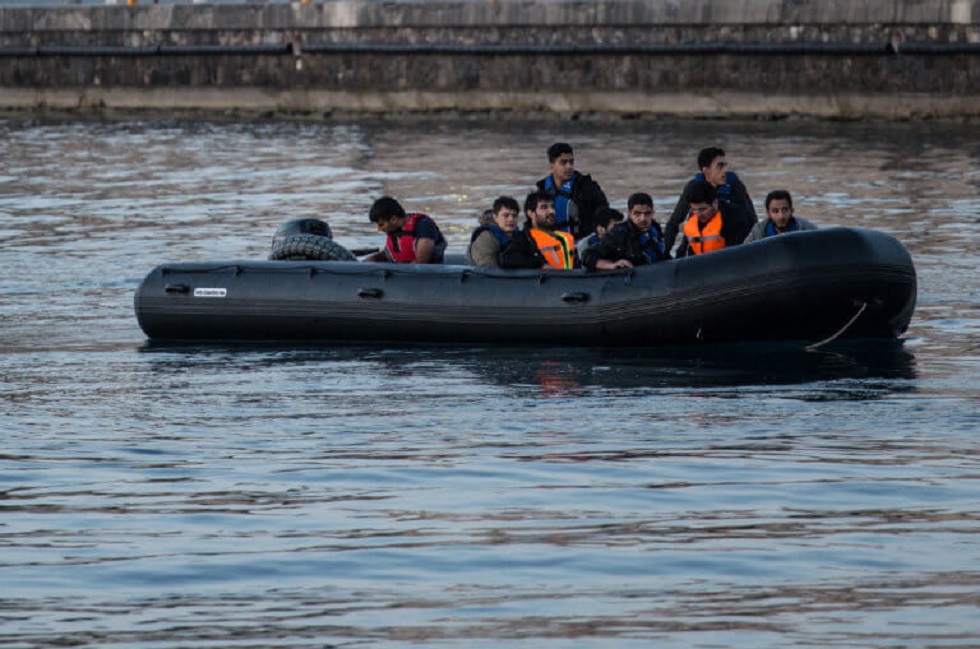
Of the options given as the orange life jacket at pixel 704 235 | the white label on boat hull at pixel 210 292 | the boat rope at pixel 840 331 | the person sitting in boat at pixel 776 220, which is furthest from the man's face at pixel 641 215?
the white label on boat hull at pixel 210 292

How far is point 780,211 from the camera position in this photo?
45.4 feet

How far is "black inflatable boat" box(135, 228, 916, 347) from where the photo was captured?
1314 cm

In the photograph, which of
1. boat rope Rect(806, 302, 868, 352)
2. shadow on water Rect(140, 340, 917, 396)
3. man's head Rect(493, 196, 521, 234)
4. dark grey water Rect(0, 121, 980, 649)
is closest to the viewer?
dark grey water Rect(0, 121, 980, 649)

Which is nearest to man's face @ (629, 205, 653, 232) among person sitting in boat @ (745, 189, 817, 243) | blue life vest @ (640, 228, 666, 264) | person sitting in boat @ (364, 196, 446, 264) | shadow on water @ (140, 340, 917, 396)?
blue life vest @ (640, 228, 666, 264)

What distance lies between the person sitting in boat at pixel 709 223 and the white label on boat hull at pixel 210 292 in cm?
351

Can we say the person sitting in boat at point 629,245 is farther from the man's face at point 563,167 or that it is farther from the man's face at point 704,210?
the man's face at point 563,167

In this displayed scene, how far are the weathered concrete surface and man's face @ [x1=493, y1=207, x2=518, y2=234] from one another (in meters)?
21.1

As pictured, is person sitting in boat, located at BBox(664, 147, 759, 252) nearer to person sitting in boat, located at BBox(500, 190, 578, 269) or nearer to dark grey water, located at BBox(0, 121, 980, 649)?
person sitting in boat, located at BBox(500, 190, 578, 269)

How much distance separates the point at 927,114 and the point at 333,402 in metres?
23.9

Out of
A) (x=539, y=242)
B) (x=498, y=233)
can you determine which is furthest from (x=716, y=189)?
(x=498, y=233)

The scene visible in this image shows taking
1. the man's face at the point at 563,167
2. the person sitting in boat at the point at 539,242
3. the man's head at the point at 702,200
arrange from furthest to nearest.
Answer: the man's face at the point at 563,167
the man's head at the point at 702,200
the person sitting in boat at the point at 539,242

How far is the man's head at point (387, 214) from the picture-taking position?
14.3 metres

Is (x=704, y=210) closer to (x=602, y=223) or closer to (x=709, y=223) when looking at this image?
(x=709, y=223)

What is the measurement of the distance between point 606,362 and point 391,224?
2216 mm
